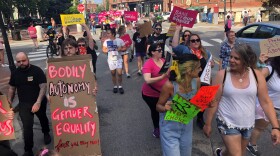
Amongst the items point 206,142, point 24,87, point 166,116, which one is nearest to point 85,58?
point 24,87

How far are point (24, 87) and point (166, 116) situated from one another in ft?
7.92

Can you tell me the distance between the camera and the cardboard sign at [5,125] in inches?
131

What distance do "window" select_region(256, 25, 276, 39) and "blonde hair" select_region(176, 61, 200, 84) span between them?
265 inches

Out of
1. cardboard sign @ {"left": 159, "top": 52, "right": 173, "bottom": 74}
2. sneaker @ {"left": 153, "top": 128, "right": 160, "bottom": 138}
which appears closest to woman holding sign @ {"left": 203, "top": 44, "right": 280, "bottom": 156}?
cardboard sign @ {"left": 159, "top": 52, "right": 173, "bottom": 74}

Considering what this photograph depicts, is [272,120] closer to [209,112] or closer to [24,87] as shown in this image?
[209,112]

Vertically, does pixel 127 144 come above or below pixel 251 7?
below

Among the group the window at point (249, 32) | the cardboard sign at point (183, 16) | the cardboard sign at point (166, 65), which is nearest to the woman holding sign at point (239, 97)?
the cardboard sign at point (166, 65)

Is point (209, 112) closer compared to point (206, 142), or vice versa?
point (209, 112)

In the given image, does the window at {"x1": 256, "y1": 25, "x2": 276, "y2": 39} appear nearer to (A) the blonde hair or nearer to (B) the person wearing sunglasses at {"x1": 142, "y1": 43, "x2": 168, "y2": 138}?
(B) the person wearing sunglasses at {"x1": 142, "y1": 43, "x2": 168, "y2": 138}

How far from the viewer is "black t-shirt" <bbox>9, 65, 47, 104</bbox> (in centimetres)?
441

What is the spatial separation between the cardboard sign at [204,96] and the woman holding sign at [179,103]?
109 millimetres

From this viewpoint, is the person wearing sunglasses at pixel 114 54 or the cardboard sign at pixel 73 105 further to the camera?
the person wearing sunglasses at pixel 114 54

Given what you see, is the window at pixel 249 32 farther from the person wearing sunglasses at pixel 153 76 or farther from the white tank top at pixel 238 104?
the white tank top at pixel 238 104

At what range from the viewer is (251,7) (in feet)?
150
